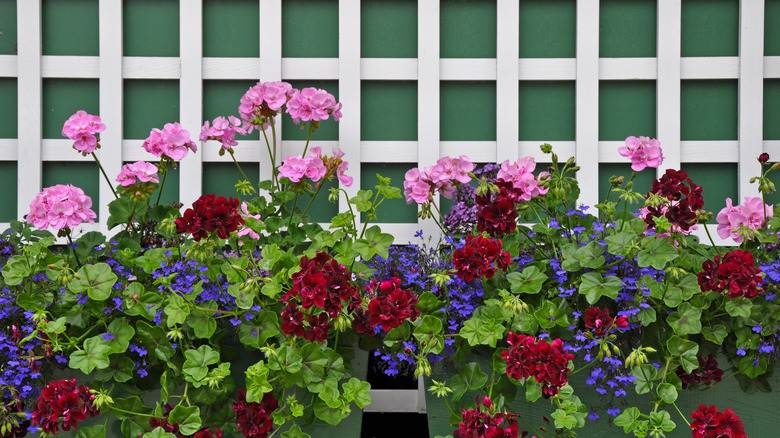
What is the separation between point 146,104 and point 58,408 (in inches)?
39.6

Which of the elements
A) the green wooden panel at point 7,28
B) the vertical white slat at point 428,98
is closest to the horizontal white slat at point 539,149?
the vertical white slat at point 428,98

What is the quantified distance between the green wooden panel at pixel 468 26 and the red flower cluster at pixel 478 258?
88 cm

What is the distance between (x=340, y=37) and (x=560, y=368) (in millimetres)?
1147

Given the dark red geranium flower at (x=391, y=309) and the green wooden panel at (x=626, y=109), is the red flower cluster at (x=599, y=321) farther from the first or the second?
the green wooden panel at (x=626, y=109)

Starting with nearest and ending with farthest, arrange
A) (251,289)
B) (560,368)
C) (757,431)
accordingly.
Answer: (560,368)
(251,289)
(757,431)

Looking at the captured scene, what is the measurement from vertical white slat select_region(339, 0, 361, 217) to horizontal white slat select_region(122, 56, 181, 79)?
49 cm

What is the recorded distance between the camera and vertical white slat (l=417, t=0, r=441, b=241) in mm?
1740

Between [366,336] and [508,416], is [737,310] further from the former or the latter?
[366,336]

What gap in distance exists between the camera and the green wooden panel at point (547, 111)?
5.88ft

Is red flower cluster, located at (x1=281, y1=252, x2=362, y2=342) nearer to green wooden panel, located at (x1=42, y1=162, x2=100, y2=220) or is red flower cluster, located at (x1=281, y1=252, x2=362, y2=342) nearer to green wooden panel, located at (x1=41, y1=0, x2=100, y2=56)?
green wooden panel, located at (x1=42, y1=162, x2=100, y2=220)

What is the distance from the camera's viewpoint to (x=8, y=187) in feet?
5.80

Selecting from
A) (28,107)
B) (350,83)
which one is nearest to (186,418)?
(350,83)

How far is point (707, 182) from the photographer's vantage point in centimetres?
178

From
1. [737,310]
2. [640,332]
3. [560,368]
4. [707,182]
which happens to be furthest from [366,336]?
[707,182]
